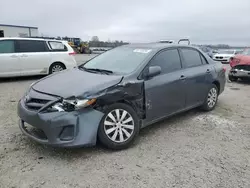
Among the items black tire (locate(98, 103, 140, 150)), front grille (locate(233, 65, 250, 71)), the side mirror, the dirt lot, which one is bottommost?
the dirt lot

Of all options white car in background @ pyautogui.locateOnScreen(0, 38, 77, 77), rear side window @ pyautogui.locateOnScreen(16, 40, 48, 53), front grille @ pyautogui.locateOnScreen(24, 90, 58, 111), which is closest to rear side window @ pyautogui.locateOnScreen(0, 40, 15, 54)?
white car in background @ pyautogui.locateOnScreen(0, 38, 77, 77)

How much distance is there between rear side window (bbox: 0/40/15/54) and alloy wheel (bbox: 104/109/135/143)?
21.5 ft

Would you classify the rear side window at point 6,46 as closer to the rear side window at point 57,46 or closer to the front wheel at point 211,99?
the rear side window at point 57,46

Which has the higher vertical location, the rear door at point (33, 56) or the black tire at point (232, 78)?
the rear door at point (33, 56)

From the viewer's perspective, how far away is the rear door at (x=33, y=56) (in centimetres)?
869

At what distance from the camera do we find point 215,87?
5.45 meters

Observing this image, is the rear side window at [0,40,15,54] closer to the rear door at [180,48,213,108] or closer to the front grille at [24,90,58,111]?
the front grille at [24,90,58,111]

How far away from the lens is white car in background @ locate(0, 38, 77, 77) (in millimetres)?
8445

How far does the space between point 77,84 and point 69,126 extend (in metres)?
0.67

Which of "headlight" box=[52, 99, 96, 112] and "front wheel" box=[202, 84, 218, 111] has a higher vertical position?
"headlight" box=[52, 99, 96, 112]

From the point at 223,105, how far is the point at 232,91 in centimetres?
213

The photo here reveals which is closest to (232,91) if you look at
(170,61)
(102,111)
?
(170,61)

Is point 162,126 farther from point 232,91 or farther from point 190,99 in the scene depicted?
point 232,91

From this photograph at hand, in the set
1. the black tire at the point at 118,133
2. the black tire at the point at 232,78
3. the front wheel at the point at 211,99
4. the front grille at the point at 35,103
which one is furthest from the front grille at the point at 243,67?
the front grille at the point at 35,103
